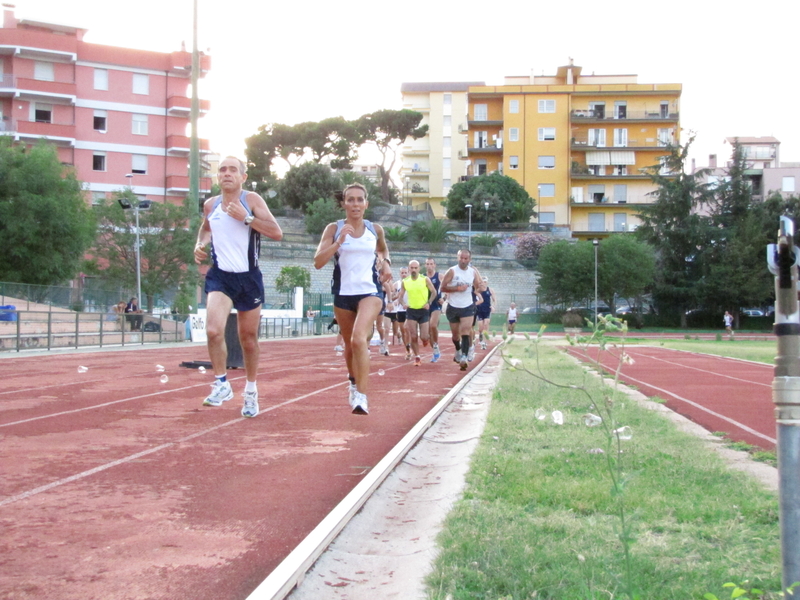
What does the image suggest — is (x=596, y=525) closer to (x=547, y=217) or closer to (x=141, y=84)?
(x=141, y=84)

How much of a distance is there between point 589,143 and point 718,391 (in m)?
77.2

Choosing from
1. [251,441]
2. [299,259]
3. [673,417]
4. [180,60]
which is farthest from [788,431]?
[299,259]

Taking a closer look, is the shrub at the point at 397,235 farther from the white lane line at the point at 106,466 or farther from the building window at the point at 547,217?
the white lane line at the point at 106,466

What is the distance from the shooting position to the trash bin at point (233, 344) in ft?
44.3

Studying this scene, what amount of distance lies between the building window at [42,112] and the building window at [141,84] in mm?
5195

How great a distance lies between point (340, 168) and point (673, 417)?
85.6 metres

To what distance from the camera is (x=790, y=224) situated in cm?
279

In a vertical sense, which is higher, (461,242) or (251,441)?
(461,242)

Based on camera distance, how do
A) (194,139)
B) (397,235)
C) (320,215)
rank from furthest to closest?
1. (397,235)
2. (320,215)
3. (194,139)

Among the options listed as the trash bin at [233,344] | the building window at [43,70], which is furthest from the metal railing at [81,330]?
the building window at [43,70]

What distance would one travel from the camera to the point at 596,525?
416 cm

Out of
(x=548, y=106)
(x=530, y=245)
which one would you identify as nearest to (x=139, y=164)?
(x=530, y=245)

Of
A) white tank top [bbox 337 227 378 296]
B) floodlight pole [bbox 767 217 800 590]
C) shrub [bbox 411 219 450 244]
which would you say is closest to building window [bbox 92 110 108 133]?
shrub [bbox 411 219 450 244]

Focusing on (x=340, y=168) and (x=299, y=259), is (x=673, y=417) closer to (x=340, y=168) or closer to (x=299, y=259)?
(x=299, y=259)
